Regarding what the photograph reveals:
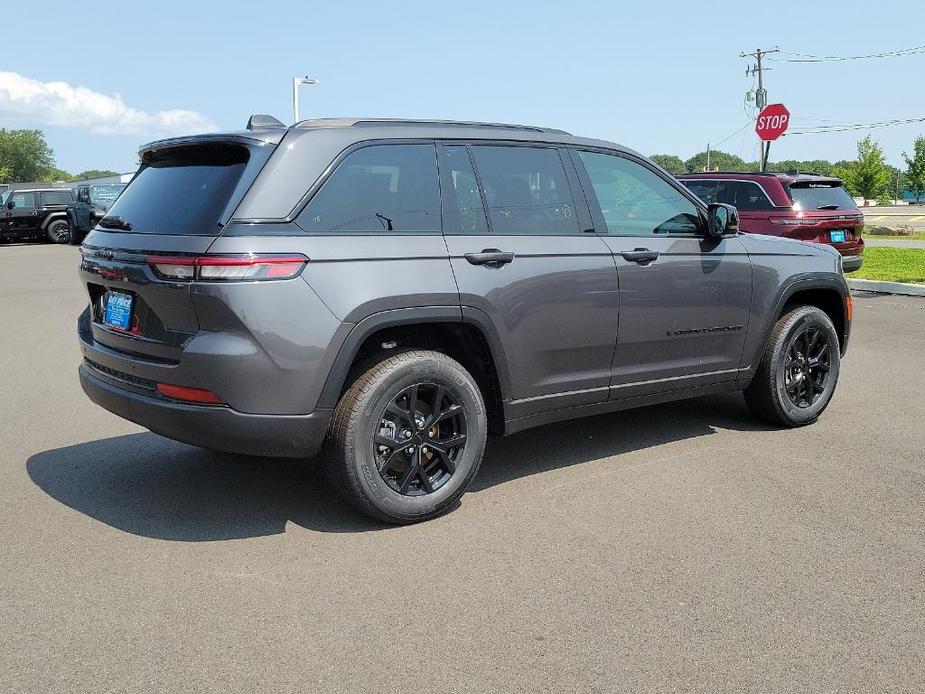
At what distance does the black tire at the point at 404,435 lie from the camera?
13.0 ft

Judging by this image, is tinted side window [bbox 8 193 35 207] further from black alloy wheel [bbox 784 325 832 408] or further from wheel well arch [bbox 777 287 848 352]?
black alloy wheel [bbox 784 325 832 408]

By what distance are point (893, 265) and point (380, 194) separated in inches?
602

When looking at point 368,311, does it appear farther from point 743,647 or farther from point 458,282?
point 743,647

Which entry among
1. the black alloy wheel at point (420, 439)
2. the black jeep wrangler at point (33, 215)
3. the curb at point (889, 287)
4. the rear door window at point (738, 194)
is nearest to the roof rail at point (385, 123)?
the black alloy wheel at point (420, 439)

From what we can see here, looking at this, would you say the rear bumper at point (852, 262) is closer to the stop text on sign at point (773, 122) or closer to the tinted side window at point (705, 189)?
the tinted side window at point (705, 189)

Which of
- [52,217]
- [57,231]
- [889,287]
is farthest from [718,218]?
[52,217]

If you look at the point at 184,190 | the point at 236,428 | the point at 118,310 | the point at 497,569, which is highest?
the point at 184,190

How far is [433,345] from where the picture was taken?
172 inches

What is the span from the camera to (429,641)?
3.05 metres

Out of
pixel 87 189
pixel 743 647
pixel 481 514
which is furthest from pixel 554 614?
pixel 87 189

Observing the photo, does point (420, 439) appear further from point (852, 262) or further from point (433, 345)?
point (852, 262)

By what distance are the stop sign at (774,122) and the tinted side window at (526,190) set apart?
22026mm

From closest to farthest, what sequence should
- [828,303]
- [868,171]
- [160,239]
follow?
1. [160,239]
2. [828,303]
3. [868,171]

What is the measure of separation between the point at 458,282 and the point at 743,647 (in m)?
1.97
